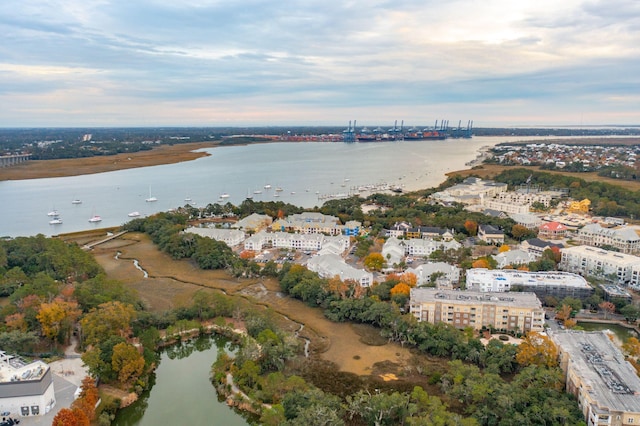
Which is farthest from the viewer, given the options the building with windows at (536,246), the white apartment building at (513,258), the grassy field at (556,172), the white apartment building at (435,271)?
the grassy field at (556,172)

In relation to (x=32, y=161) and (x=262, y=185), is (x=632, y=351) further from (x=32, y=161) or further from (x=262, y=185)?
(x=32, y=161)

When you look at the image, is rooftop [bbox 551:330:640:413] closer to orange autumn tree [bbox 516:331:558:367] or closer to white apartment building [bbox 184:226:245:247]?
orange autumn tree [bbox 516:331:558:367]

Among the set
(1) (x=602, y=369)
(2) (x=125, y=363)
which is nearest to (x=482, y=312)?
(1) (x=602, y=369)

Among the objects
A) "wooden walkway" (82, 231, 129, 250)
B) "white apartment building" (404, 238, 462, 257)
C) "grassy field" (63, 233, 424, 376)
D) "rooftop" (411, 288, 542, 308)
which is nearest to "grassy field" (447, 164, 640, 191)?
"white apartment building" (404, 238, 462, 257)

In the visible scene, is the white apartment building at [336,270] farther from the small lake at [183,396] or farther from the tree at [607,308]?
the tree at [607,308]

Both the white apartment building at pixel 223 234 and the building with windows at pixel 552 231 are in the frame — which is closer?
the white apartment building at pixel 223 234

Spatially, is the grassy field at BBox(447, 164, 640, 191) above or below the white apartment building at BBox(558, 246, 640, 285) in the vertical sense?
above

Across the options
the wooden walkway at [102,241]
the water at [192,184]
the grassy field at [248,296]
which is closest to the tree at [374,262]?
the grassy field at [248,296]
